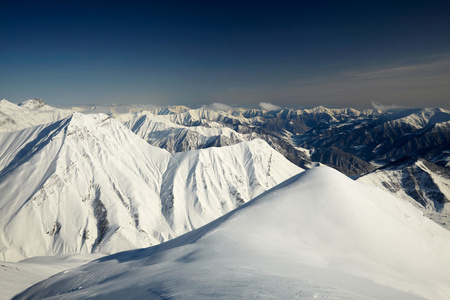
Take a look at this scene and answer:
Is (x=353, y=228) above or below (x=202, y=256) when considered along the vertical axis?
below

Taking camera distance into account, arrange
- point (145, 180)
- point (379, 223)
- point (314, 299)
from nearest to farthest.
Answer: point (314, 299) → point (379, 223) → point (145, 180)

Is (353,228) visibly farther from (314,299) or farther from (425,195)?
(425,195)

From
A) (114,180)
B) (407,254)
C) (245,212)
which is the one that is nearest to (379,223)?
(407,254)

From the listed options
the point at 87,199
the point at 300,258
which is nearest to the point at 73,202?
the point at 87,199

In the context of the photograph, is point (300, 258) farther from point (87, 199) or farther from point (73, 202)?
point (87, 199)

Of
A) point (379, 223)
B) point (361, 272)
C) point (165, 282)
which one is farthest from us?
point (379, 223)

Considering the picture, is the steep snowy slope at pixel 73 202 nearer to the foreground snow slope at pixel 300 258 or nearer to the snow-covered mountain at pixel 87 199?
the snow-covered mountain at pixel 87 199
